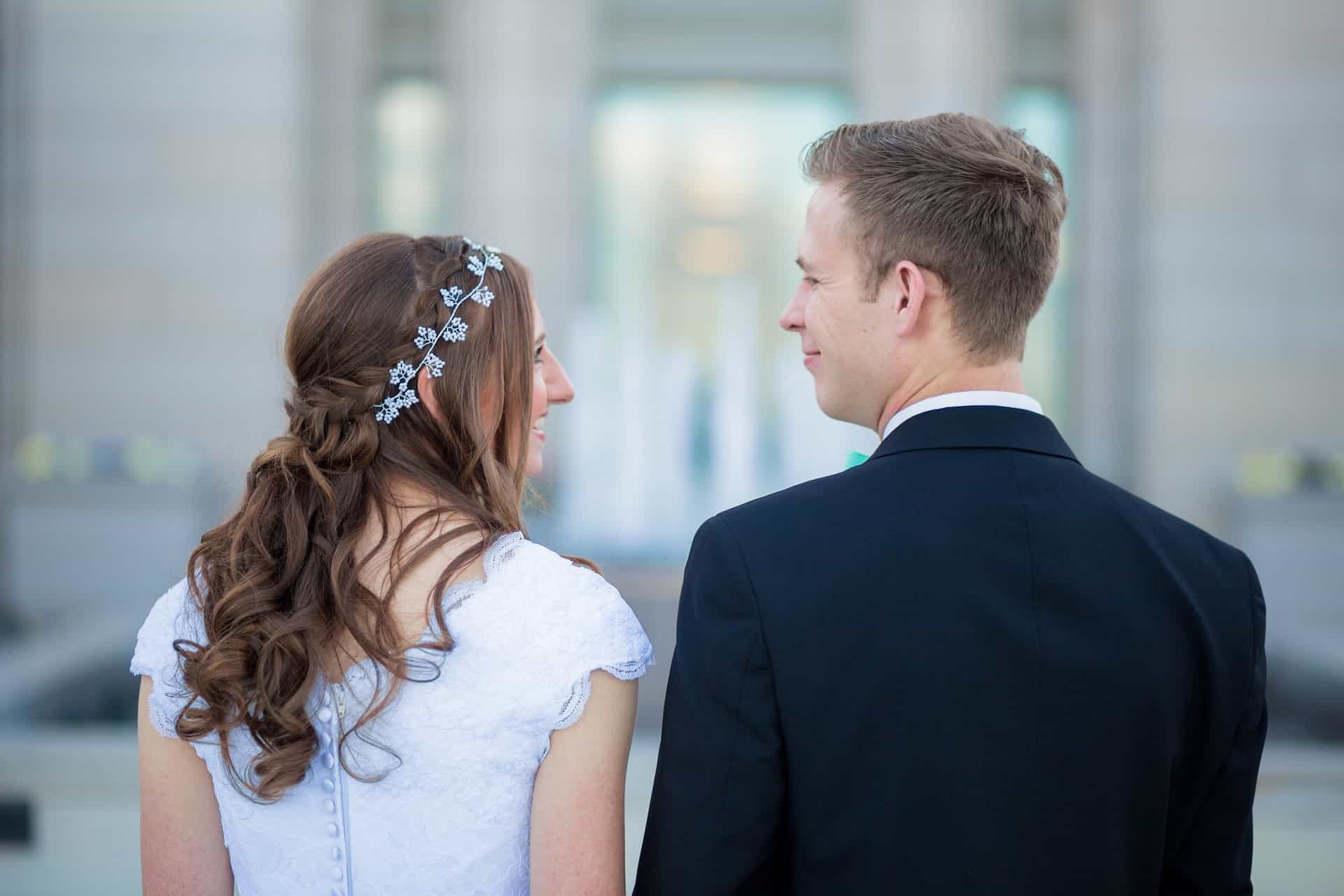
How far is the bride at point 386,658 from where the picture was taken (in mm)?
1851

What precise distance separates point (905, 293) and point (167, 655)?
137 cm

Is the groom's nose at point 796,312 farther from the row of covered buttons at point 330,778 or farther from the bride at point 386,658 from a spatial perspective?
the row of covered buttons at point 330,778

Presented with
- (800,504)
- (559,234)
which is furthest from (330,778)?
(559,234)

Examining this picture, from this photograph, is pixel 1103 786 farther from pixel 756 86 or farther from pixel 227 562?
pixel 756 86

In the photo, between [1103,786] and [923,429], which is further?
[923,429]

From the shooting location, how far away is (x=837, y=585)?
1.67 meters

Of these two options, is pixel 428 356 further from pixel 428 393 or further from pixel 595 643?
pixel 595 643

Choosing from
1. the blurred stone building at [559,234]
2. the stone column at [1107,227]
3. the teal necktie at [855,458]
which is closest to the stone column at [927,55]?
the blurred stone building at [559,234]

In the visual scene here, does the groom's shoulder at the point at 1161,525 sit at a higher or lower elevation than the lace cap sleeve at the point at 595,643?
higher

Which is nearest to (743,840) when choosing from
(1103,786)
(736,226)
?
(1103,786)

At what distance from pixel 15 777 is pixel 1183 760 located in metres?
4.52

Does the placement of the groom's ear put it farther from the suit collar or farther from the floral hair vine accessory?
the floral hair vine accessory

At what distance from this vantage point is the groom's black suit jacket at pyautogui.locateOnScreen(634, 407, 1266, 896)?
1.64m

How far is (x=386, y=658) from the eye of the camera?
1809 millimetres
